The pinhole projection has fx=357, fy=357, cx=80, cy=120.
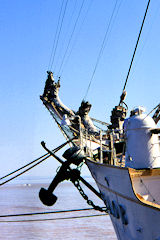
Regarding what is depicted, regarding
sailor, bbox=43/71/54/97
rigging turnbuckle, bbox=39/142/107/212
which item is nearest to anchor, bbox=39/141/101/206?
rigging turnbuckle, bbox=39/142/107/212

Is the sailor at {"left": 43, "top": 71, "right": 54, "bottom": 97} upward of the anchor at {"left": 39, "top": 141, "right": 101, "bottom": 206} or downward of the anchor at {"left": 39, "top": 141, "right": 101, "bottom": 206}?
upward

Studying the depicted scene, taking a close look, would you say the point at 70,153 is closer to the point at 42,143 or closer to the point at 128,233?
the point at 42,143

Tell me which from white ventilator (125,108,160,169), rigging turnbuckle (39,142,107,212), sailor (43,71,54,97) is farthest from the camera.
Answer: sailor (43,71,54,97)

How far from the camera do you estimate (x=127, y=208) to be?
7945 millimetres

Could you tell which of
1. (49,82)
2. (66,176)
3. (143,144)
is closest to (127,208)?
(143,144)

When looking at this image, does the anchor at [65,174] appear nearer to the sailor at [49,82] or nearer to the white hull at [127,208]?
the white hull at [127,208]

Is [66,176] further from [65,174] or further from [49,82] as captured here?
[49,82]

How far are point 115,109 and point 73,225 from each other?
7763 millimetres

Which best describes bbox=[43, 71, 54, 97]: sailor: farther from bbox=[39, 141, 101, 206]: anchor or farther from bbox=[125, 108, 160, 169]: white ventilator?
bbox=[125, 108, 160, 169]: white ventilator

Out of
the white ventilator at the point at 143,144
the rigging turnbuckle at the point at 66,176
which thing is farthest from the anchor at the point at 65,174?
the white ventilator at the point at 143,144

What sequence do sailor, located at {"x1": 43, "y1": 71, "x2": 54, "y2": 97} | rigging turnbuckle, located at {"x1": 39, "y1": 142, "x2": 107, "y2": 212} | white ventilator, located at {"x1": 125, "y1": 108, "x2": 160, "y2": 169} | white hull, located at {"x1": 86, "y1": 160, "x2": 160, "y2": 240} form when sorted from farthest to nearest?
sailor, located at {"x1": 43, "y1": 71, "x2": 54, "y2": 97} < rigging turnbuckle, located at {"x1": 39, "y1": 142, "x2": 107, "y2": 212} < white ventilator, located at {"x1": 125, "y1": 108, "x2": 160, "y2": 169} < white hull, located at {"x1": 86, "y1": 160, "x2": 160, "y2": 240}

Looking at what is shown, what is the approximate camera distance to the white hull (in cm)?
668

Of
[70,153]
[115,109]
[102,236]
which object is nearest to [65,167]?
[70,153]

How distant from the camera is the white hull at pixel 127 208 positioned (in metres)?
6.68
